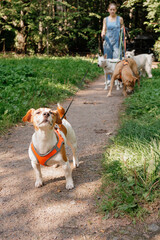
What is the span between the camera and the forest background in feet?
55.1

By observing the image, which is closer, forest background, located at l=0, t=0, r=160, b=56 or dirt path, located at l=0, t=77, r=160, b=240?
dirt path, located at l=0, t=77, r=160, b=240

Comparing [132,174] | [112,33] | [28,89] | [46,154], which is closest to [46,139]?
[46,154]

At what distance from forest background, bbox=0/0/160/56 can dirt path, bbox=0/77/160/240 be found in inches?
520

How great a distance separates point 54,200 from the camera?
2531 millimetres

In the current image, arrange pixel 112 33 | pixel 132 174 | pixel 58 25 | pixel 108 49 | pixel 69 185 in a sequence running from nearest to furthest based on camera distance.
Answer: pixel 132 174
pixel 69 185
pixel 112 33
pixel 108 49
pixel 58 25

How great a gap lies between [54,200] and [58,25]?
697 inches

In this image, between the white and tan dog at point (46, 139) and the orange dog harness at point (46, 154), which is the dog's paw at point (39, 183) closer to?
the white and tan dog at point (46, 139)

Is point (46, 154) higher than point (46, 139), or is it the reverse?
point (46, 139)

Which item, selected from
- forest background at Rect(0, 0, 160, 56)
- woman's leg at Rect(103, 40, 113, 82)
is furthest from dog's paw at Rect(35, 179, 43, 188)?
forest background at Rect(0, 0, 160, 56)

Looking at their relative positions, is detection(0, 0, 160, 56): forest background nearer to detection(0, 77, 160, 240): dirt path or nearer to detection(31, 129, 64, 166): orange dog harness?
detection(0, 77, 160, 240): dirt path

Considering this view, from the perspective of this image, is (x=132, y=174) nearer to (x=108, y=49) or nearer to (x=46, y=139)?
(x=46, y=139)

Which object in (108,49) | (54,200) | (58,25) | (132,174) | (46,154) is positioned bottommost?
(54,200)

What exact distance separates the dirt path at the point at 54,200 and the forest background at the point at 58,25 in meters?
13.2

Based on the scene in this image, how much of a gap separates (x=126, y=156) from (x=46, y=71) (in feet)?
22.0
